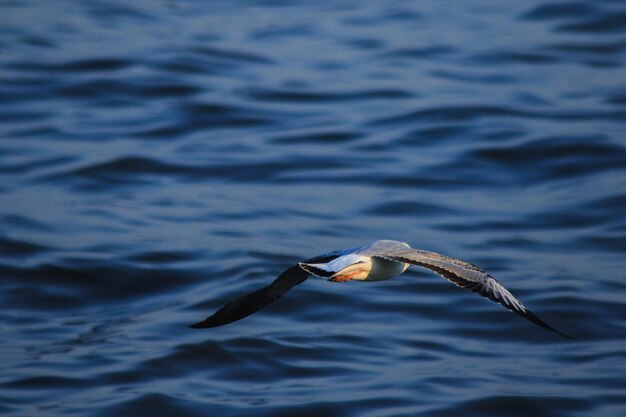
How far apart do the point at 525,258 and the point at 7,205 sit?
5.48 metres

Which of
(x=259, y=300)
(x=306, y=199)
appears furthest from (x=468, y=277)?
(x=306, y=199)

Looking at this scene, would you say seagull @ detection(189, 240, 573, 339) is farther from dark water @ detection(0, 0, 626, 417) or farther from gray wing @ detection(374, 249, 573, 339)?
dark water @ detection(0, 0, 626, 417)

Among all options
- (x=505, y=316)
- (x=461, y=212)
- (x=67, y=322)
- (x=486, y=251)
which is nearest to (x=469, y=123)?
(x=461, y=212)

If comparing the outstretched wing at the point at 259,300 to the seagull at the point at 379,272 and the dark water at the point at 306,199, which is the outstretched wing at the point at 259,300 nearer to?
the seagull at the point at 379,272

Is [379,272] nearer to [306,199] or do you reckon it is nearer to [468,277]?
[468,277]

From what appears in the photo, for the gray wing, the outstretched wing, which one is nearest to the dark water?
the outstretched wing

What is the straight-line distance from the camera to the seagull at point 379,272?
6344 millimetres

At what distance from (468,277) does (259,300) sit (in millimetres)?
1460

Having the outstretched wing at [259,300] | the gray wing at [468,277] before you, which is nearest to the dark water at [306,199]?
the outstretched wing at [259,300]

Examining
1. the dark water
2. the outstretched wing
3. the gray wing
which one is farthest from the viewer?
the dark water

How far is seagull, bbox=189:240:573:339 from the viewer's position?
6.34 m

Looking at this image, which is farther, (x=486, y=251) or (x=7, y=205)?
(x=7, y=205)

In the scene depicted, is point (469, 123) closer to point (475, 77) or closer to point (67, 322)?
point (475, 77)

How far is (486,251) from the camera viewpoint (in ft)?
35.9
